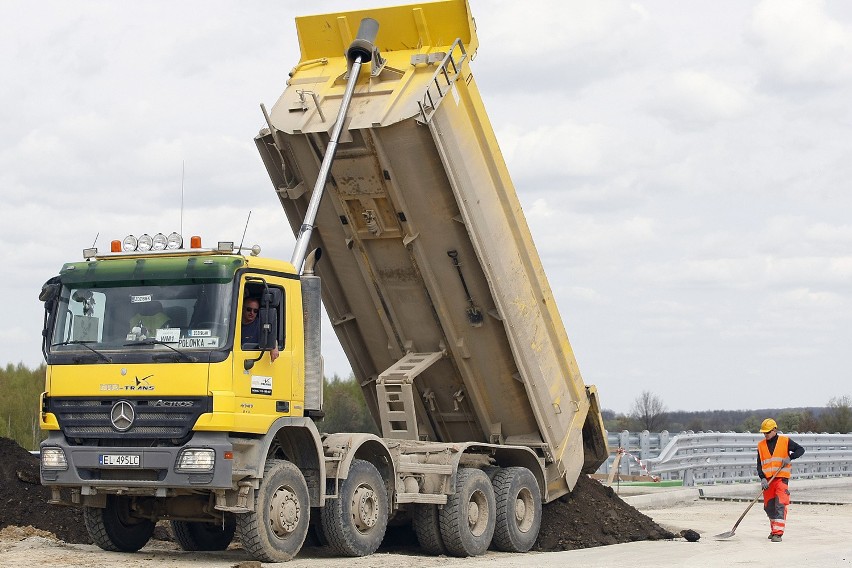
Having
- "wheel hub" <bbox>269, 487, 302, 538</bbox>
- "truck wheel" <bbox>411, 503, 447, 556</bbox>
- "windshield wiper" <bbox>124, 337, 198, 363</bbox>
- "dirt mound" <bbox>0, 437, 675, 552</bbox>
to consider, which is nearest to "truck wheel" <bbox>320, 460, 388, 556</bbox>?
"wheel hub" <bbox>269, 487, 302, 538</bbox>

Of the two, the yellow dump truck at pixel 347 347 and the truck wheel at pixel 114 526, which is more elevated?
the yellow dump truck at pixel 347 347

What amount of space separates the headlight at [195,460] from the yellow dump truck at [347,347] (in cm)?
2

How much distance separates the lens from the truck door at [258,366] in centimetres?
983

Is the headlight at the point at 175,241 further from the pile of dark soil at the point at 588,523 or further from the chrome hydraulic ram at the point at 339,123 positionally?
the pile of dark soil at the point at 588,523

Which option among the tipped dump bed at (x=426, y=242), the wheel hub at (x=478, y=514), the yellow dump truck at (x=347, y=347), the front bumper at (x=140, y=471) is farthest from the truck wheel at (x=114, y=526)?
the wheel hub at (x=478, y=514)

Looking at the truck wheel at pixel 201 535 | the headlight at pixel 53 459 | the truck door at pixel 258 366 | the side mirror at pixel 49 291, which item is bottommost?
the truck wheel at pixel 201 535

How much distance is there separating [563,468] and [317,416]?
3654 mm

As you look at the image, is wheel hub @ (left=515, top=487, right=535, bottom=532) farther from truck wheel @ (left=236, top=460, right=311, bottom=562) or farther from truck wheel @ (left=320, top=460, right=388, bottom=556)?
truck wheel @ (left=236, top=460, right=311, bottom=562)

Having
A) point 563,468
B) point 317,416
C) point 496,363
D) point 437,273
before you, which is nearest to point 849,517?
point 563,468

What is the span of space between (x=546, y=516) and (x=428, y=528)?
2.26m

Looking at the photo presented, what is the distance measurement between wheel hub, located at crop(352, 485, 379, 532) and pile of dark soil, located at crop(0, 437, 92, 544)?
110 inches

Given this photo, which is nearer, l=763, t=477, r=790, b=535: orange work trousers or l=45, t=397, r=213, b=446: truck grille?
l=45, t=397, r=213, b=446: truck grille

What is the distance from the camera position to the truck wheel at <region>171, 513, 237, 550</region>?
1166 cm

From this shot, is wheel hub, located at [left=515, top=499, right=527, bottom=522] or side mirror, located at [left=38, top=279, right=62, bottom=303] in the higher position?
side mirror, located at [left=38, top=279, right=62, bottom=303]
